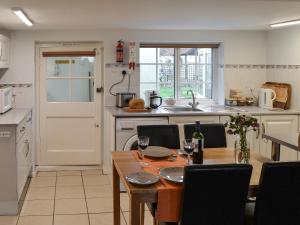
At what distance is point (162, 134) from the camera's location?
12.6 ft

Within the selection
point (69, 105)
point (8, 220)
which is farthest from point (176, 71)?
point (8, 220)

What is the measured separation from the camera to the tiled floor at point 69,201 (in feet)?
13.3

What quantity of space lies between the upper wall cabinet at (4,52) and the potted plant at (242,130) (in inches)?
121

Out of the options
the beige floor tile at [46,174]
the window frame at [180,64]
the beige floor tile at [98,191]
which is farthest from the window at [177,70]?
the beige floor tile at [46,174]

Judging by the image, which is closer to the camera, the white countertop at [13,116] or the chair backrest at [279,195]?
the chair backrest at [279,195]

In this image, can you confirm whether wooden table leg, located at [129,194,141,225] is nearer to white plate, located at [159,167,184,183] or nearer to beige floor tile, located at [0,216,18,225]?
white plate, located at [159,167,184,183]

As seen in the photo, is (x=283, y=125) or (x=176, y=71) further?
(x=176, y=71)

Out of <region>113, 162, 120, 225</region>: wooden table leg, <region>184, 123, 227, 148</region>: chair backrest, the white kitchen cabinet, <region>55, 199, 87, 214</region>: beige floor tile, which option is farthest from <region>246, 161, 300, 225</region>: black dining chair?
the white kitchen cabinet

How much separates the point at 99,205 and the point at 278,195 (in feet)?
7.98

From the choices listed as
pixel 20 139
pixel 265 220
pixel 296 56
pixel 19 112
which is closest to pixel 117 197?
pixel 265 220

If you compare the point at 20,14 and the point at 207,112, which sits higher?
the point at 20,14

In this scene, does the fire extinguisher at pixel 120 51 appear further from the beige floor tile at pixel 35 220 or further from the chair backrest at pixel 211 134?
the beige floor tile at pixel 35 220

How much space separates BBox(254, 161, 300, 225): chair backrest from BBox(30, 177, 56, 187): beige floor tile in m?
3.29

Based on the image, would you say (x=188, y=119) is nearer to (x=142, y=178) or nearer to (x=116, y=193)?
(x=116, y=193)
